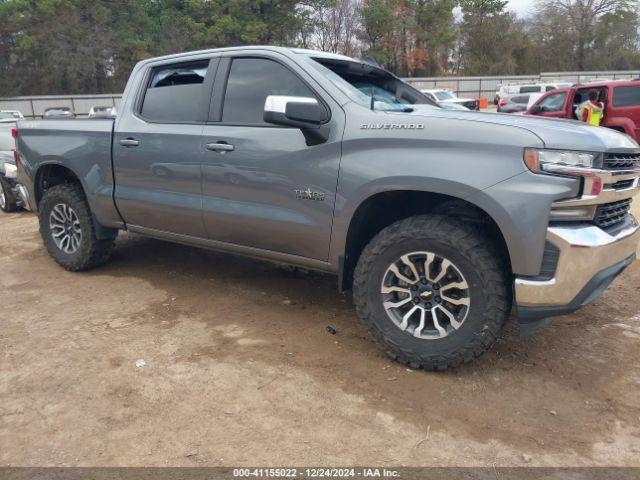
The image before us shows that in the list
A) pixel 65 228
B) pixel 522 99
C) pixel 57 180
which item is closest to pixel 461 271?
pixel 65 228

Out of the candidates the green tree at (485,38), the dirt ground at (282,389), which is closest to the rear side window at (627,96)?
the dirt ground at (282,389)

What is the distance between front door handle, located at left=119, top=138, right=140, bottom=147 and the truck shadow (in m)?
1.27

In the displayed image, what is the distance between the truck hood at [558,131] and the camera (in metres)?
2.79

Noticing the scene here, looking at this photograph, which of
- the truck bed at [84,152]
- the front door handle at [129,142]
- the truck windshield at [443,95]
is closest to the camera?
the front door handle at [129,142]

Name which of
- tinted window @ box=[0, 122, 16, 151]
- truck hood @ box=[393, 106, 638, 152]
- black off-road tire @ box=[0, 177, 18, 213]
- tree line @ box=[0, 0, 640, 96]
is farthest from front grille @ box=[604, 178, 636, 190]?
tree line @ box=[0, 0, 640, 96]

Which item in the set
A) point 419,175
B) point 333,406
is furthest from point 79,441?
point 419,175

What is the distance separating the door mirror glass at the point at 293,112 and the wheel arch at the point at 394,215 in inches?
23.5

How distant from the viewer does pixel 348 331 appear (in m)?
3.86

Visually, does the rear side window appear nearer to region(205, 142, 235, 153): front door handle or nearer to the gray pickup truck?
the gray pickup truck

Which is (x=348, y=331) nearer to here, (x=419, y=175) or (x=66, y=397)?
(x=419, y=175)

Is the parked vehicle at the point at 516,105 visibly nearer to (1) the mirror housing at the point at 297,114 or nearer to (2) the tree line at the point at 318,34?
(2) the tree line at the point at 318,34

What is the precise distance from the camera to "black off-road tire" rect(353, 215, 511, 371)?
297cm

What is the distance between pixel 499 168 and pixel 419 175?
1.41 feet

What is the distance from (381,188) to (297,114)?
0.67 m
